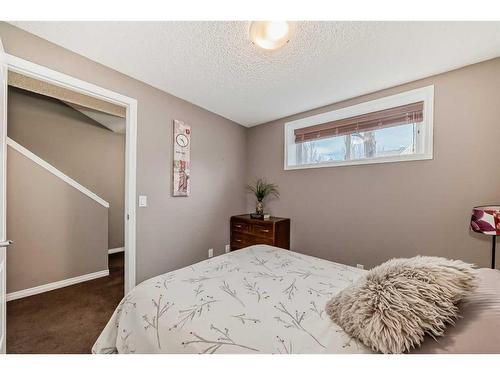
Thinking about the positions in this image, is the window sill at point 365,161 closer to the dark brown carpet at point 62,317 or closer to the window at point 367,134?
the window at point 367,134

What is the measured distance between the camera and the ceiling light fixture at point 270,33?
130cm

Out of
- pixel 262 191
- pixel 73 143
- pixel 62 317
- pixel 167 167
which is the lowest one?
pixel 62 317

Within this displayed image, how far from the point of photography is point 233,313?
916mm

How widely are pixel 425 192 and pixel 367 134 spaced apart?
852mm

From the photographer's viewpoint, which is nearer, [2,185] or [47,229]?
[2,185]

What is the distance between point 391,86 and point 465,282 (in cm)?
207

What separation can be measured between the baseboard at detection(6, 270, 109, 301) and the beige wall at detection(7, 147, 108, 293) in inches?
1.6

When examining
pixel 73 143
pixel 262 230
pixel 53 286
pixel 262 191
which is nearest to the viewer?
pixel 53 286

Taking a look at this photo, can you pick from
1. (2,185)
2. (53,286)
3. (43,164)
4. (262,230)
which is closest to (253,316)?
(2,185)

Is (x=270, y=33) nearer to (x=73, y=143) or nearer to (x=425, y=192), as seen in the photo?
(x=425, y=192)

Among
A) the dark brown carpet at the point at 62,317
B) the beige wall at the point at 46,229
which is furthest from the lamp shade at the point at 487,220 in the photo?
the beige wall at the point at 46,229

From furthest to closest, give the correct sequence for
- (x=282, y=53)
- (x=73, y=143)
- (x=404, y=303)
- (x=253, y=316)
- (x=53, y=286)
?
(x=73, y=143) → (x=53, y=286) → (x=282, y=53) → (x=253, y=316) → (x=404, y=303)

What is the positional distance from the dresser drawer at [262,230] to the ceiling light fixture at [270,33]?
1949 millimetres

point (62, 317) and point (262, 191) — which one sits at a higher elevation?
point (262, 191)
